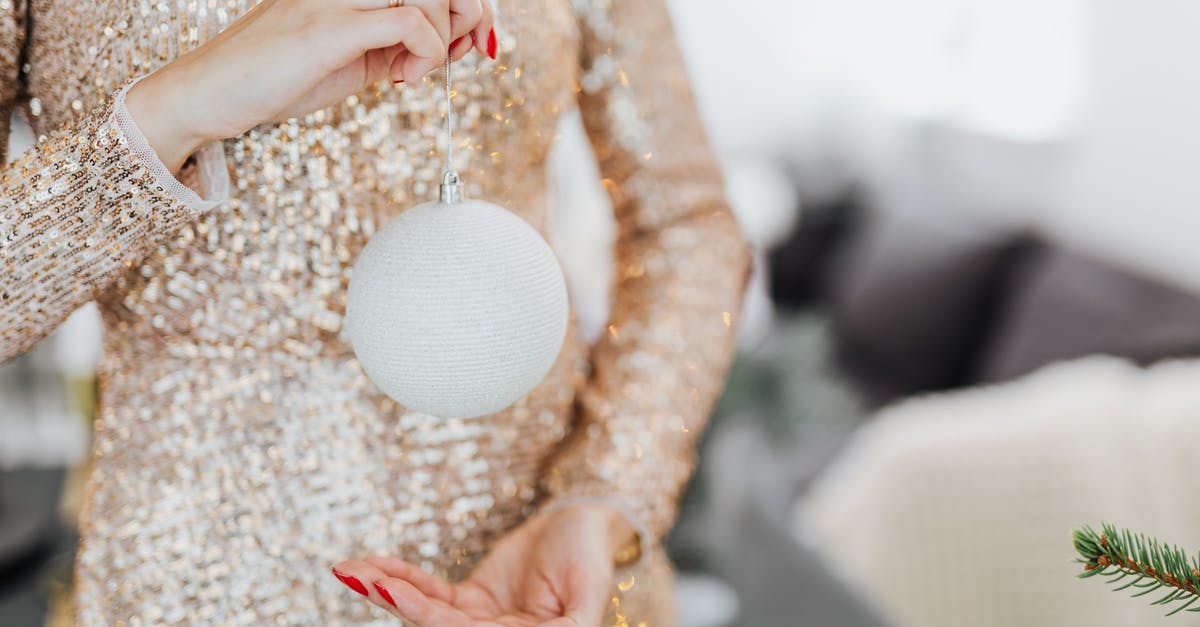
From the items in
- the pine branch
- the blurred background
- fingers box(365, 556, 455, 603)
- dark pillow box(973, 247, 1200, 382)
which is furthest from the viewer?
dark pillow box(973, 247, 1200, 382)

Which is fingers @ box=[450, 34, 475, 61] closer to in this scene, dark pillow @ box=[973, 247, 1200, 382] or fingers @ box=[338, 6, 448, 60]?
fingers @ box=[338, 6, 448, 60]

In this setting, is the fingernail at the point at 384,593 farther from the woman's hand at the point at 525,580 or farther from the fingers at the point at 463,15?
the fingers at the point at 463,15

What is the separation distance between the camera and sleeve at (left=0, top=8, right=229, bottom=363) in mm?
446

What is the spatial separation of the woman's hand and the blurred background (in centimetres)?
22

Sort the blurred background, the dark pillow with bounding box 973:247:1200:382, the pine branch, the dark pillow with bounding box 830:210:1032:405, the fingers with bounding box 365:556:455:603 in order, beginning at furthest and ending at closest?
the dark pillow with bounding box 830:210:1032:405, the dark pillow with bounding box 973:247:1200:382, the blurred background, the fingers with bounding box 365:556:455:603, the pine branch

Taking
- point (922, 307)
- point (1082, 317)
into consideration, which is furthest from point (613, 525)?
point (922, 307)

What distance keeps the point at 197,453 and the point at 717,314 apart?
348mm

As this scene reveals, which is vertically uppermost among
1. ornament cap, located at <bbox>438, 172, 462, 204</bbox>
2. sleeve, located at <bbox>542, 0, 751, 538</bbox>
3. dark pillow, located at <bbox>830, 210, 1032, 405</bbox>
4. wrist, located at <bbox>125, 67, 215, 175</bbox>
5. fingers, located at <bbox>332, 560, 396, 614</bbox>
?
wrist, located at <bbox>125, 67, 215, 175</bbox>

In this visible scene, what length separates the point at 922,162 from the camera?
335 cm

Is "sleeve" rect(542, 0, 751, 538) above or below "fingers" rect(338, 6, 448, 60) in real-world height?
below

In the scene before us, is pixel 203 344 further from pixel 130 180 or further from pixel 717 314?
pixel 717 314

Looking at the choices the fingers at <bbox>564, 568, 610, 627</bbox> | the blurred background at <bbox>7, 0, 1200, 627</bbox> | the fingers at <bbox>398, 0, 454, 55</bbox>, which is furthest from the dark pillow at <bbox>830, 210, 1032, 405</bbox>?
the fingers at <bbox>398, 0, 454, 55</bbox>

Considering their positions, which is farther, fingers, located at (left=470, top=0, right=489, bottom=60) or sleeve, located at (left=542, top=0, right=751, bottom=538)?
sleeve, located at (left=542, top=0, right=751, bottom=538)

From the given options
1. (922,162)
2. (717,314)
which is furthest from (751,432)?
(717,314)
